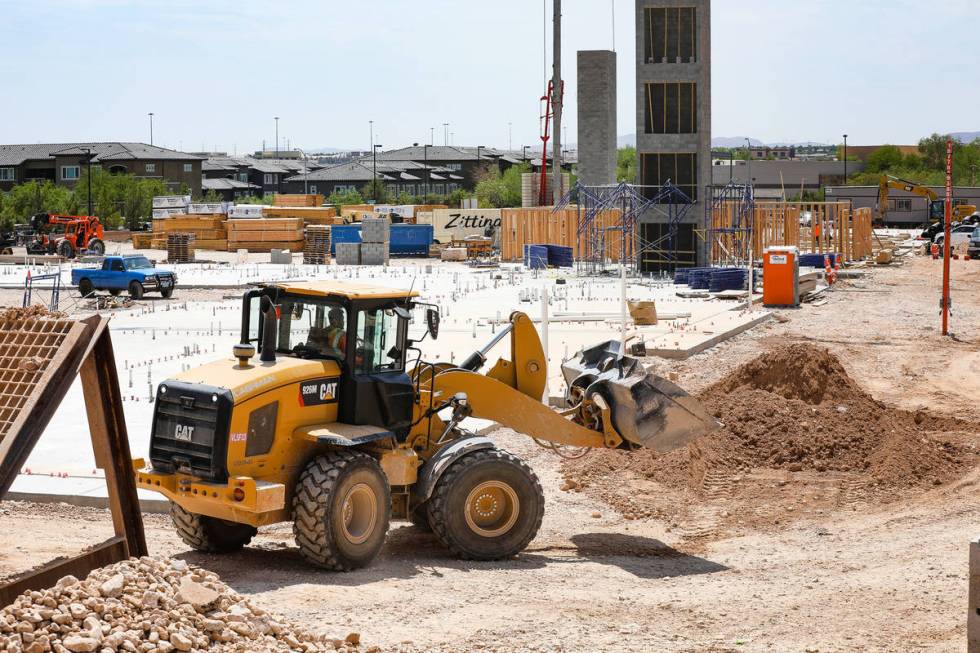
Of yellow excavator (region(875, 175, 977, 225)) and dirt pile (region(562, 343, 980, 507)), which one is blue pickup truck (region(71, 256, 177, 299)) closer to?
dirt pile (region(562, 343, 980, 507))

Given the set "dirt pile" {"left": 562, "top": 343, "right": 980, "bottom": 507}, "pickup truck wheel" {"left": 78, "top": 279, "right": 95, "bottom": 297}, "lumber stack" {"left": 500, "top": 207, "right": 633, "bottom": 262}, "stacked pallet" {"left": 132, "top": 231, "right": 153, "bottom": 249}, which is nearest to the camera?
"dirt pile" {"left": 562, "top": 343, "right": 980, "bottom": 507}

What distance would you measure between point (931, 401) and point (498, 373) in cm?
1064

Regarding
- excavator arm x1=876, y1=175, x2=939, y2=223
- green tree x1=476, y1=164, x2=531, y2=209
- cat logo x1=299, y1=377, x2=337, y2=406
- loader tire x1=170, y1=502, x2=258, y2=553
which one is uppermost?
green tree x1=476, y1=164, x2=531, y2=209

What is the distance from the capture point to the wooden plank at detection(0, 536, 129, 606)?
7.47 meters

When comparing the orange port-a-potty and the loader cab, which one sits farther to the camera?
the orange port-a-potty

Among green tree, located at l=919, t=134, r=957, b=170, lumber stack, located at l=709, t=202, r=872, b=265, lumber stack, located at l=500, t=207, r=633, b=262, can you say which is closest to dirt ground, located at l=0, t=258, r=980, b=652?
lumber stack, located at l=709, t=202, r=872, b=265

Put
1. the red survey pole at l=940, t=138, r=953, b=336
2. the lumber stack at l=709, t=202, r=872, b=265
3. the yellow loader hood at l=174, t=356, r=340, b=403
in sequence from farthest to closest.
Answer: the lumber stack at l=709, t=202, r=872, b=265
the red survey pole at l=940, t=138, r=953, b=336
the yellow loader hood at l=174, t=356, r=340, b=403

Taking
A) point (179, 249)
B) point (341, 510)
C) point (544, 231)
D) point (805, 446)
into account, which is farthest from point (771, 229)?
point (341, 510)

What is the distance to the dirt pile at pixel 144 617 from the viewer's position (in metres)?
6.85

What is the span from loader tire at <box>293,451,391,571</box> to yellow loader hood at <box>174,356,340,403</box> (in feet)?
2.28

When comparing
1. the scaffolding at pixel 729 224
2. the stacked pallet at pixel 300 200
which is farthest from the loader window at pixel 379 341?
the stacked pallet at pixel 300 200

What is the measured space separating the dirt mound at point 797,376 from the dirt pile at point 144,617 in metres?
11.2

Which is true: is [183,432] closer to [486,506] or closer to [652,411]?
[486,506]

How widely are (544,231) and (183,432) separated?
155 ft
